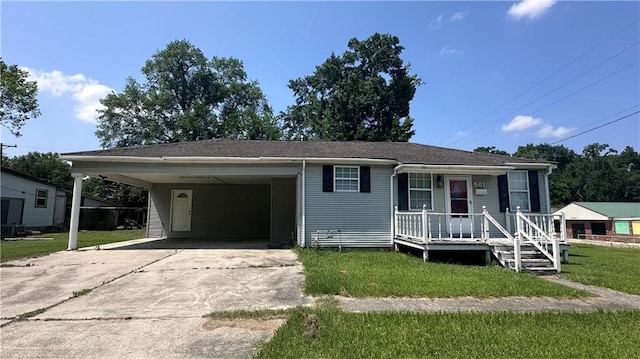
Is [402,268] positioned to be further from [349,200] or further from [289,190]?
[289,190]

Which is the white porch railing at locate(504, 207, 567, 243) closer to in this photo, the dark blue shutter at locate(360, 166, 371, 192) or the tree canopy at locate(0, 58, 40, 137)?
the dark blue shutter at locate(360, 166, 371, 192)

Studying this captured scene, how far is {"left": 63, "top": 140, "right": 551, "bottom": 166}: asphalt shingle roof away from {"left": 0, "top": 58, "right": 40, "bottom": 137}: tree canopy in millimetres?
24447

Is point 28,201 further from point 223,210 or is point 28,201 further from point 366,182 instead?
point 366,182

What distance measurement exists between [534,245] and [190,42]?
116ft

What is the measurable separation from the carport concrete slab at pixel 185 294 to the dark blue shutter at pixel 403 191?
4965 mm

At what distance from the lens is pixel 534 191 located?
38.7 feet

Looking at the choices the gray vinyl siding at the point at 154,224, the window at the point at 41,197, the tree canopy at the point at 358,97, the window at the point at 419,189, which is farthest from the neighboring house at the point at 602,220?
the window at the point at 41,197

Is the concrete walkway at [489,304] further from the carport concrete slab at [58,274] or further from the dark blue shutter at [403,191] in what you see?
the dark blue shutter at [403,191]

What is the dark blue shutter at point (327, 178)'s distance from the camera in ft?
37.2

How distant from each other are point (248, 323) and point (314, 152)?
8369mm

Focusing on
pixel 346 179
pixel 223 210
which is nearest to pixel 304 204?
pixel 346 179

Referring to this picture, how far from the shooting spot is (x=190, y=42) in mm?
34844

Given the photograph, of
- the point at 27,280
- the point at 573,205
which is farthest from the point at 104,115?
the point at 573,205

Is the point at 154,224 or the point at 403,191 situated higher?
the point at 403,191
